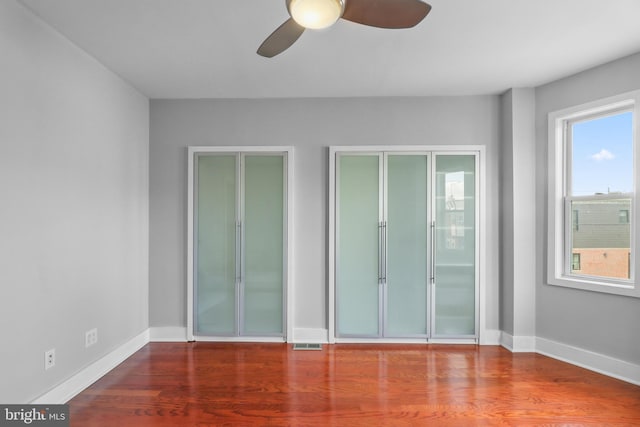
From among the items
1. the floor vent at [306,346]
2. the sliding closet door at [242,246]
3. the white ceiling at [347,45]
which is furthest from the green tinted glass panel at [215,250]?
the white ceiling at [347,45]

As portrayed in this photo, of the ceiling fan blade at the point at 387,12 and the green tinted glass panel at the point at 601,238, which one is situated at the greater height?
the ceiling fan blade at the point at 387,12

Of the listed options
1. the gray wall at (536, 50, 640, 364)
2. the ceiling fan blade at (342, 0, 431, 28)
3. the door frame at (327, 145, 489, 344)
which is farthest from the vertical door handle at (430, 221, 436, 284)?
the ceiling fan blade at (342, 0, 431, 28)

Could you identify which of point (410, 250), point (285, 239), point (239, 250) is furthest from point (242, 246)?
point (410, 250)

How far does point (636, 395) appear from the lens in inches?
102

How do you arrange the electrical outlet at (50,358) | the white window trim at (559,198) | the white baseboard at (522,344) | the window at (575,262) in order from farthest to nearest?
the white baseboard at (522,344), the window at (575,262), the white window trim at (559,198), the electrical outlet at (50,358)

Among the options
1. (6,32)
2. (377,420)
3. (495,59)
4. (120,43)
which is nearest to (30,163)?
(6,32)

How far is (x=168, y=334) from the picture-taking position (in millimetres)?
3713

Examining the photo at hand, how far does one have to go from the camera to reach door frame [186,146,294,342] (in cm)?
368

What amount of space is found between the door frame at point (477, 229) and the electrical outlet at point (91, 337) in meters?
2.07

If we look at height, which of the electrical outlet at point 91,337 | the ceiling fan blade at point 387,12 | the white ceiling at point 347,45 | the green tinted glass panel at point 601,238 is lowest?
the electrical outlet at point 91,337

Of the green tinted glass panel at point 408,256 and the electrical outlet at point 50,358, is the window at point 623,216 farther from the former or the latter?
the electrical outlet at point 50,358

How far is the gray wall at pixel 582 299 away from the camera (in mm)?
2826

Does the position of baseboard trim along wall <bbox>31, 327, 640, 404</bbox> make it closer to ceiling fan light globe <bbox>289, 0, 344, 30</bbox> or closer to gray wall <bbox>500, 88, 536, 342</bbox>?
gray wall <bbox>500, 88, 536, 342</bbox>

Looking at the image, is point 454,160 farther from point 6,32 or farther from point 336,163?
point 6,32
